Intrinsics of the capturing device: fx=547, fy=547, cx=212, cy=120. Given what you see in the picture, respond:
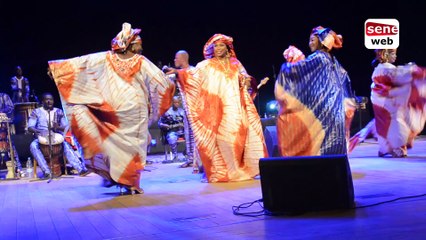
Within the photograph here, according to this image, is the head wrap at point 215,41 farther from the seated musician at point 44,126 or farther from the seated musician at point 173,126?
the seated musician at point 173,126

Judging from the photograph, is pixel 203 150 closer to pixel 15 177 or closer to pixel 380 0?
pixel 15 177

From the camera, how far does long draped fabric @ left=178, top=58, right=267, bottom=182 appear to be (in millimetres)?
6715

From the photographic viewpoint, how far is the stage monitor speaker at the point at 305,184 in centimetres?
402

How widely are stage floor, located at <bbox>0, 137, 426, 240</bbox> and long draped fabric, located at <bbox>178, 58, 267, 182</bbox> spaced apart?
392mm

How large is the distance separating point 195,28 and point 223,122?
7.63 m

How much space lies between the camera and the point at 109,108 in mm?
5734

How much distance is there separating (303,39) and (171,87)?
356 inches

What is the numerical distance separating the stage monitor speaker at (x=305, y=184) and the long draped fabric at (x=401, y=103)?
196 inches

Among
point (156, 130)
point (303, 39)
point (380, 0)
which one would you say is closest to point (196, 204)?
point (156, 130)

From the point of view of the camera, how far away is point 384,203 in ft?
14.1

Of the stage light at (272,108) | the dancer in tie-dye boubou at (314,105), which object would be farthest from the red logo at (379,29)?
the dancer in tie-dye boubou at (314,105)

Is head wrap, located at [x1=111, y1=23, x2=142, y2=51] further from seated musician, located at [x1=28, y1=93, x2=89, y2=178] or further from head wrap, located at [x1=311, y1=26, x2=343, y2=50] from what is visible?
seated musician, located at [x1=28, y1=93, x2=89, y2=178]

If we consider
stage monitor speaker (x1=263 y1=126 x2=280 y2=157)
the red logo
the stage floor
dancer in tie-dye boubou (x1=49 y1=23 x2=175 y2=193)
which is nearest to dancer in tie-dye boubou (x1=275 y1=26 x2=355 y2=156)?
the stage floor

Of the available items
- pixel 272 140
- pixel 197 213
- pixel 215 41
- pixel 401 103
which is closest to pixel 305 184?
pixel 197 213
